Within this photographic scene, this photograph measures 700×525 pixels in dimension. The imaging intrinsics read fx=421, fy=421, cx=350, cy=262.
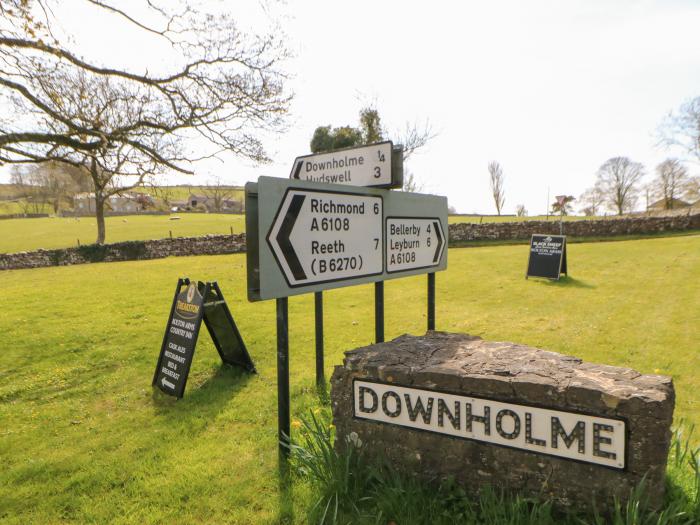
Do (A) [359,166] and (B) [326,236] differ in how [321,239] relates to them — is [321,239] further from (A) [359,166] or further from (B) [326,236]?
(A) [359,166]

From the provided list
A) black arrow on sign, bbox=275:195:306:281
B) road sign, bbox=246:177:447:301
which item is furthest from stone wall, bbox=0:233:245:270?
black arrow on sign, bbox=275:195:306:281

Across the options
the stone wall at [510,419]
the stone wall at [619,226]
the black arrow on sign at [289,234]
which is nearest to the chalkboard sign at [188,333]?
the black arrow on sign at [289,234]

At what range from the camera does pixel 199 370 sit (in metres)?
5.70

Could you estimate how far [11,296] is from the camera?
35.8 feet

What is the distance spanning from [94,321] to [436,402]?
7.86m

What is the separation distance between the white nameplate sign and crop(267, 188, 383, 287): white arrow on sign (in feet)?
2.70

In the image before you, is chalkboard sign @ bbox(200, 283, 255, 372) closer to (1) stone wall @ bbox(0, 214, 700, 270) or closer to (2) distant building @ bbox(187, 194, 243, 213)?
(1) stone wall @ bbox(0, 214, 700, 270)

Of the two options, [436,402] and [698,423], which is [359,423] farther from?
[698,423]

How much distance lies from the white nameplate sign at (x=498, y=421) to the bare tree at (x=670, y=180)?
63.3m

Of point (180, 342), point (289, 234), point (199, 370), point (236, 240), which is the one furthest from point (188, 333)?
point (236, 240)

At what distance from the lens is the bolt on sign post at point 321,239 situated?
2.56 m

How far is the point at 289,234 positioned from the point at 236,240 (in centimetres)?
2512

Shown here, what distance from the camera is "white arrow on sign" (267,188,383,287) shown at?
106 inches

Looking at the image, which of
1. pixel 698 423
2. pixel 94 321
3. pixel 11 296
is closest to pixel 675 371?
pixel 698 423
